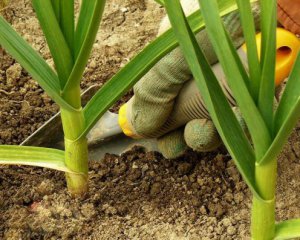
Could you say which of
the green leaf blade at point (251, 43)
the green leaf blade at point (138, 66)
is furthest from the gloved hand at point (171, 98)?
the green leaf blade at point (251, 43)

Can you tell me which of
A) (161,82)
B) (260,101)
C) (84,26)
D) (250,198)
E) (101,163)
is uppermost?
(84,26)

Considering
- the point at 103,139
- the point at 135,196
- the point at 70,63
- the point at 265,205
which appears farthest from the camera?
the point at 103,139

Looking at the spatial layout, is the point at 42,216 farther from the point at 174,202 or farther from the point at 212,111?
the point at 212,111

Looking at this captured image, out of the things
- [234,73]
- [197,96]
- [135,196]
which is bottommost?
[135,196]

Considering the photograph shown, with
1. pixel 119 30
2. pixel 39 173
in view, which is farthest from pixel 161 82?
pixel 119 30

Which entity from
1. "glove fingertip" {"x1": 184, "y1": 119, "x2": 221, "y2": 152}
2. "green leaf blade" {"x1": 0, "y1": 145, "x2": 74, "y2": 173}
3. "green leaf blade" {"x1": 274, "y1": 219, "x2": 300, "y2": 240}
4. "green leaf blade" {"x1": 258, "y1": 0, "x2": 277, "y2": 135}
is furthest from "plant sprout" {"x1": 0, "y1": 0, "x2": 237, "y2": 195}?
"green leaf blade" {"x1": 274, "y1": 219, "x2": 300, "y2": 240}

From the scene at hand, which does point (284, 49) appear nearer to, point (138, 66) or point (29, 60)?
point (138, 66)

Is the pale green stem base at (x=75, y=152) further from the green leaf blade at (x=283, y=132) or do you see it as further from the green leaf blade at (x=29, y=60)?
the green leaf blade at (x=283, y=132)

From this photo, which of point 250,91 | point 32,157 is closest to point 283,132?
point 250,91
